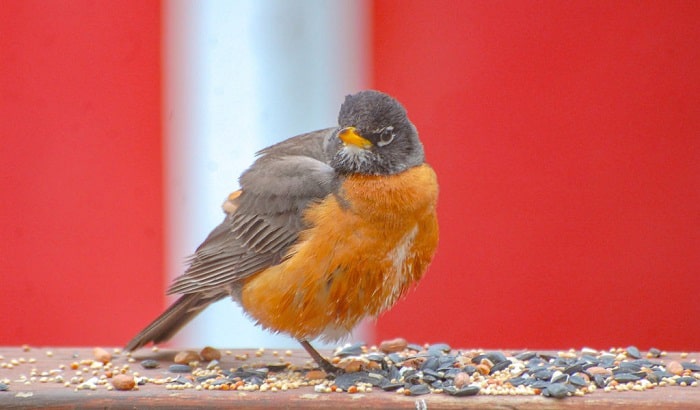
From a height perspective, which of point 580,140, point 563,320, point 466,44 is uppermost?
point 466,44

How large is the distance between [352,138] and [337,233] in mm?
343

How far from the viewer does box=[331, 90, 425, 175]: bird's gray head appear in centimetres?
421

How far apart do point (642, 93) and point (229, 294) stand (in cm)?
262

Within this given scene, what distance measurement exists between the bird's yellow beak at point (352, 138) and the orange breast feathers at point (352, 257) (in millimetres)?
137

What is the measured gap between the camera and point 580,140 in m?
6.16

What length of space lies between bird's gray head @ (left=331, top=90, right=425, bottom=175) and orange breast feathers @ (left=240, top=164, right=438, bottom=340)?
5cm

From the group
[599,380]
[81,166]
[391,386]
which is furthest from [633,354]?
[81,166]

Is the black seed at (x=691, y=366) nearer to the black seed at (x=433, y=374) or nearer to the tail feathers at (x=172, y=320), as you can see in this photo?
the black seed at (x=433, y=374)

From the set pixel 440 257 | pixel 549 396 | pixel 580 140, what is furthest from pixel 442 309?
pixel 549 396

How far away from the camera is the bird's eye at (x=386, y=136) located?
428 cm

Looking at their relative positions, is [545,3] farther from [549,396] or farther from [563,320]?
[549,396]

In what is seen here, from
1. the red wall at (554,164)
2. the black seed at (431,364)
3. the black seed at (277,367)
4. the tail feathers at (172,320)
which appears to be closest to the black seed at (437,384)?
the black seed at (431,364)

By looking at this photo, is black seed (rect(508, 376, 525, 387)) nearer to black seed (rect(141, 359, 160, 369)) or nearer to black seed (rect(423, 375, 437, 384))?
black seed (rect(423, 375, 437, 384))

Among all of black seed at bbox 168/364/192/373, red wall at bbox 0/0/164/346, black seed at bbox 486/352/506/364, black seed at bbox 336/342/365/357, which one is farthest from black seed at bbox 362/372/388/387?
red wall at bbox 0/0/164/346
